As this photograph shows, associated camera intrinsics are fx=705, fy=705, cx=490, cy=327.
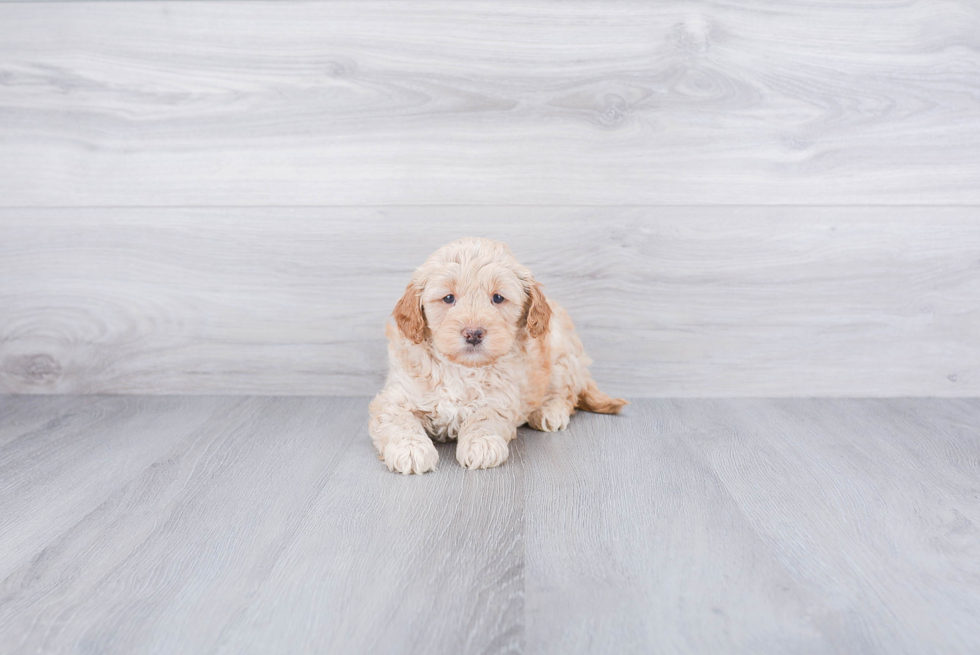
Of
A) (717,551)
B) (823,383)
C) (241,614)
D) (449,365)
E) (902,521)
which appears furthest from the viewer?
(823,383)

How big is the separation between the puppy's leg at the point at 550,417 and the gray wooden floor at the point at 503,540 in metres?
0.04

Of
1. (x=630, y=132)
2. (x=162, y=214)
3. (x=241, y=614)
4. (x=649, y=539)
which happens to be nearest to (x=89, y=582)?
(x=241, y=614)

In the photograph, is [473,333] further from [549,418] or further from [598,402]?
[598,402]

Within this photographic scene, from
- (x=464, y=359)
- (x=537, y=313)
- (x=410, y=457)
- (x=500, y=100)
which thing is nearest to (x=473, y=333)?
(x=464, y=359)

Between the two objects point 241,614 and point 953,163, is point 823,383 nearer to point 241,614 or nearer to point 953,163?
point 953,163

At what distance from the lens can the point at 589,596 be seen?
3.12 ft

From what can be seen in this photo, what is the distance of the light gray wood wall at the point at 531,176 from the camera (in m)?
1.83

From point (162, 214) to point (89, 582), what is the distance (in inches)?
46.9

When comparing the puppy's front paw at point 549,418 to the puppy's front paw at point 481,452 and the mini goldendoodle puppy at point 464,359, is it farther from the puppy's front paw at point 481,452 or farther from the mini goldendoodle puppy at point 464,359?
the puppy's front paw at point 481,452

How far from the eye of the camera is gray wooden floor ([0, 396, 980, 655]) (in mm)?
882

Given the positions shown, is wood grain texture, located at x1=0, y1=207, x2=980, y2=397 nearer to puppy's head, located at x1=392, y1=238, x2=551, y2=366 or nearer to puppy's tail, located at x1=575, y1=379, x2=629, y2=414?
puppy's tail, located at x1=575, y1=379, x2=629, y2=414

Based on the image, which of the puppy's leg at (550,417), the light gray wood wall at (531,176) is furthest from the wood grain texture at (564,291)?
the puppy's leg at (550,417)

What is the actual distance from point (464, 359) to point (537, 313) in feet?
0.64

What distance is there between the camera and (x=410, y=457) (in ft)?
4.55
